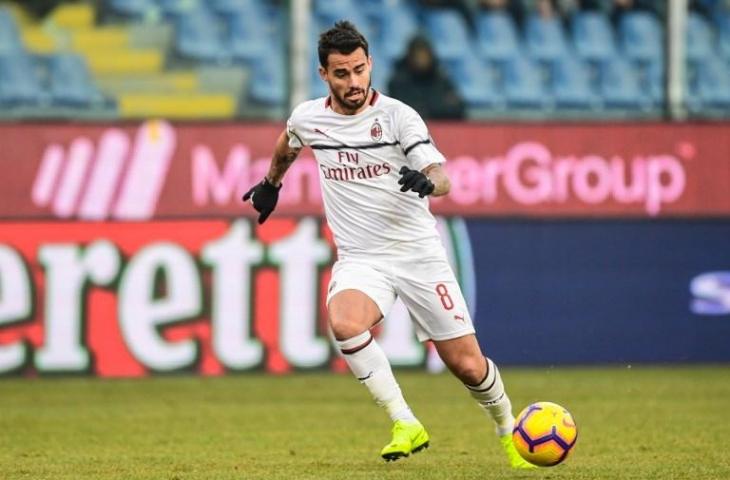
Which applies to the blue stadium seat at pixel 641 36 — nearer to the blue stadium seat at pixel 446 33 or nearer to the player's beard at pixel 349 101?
the blue stadium seat at pixel 446 33

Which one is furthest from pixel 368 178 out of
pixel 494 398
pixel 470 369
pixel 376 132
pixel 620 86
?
pixel 620 86

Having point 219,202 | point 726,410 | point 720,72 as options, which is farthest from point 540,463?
point 720,72

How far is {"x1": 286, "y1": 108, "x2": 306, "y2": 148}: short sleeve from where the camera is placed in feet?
25.7

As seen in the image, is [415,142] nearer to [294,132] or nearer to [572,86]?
[294,132]

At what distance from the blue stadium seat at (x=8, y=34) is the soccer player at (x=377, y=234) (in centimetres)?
814

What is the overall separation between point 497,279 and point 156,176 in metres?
3.44

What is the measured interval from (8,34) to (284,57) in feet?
8.66

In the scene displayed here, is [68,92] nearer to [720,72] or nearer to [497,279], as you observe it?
[497,279]

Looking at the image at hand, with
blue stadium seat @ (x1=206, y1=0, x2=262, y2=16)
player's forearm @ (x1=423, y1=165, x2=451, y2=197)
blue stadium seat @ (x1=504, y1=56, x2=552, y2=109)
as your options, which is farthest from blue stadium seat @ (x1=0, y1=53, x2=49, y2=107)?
player's forearm @ (x1=423, y1=165, x2=451, y2=197)

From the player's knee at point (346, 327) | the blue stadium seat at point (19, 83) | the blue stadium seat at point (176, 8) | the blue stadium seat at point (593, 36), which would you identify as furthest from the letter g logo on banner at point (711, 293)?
the player's knee at point (346, 327)

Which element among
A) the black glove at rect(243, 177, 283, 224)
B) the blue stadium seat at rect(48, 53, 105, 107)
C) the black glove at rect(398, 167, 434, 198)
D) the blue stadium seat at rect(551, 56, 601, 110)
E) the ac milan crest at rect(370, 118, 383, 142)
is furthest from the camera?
the blue stadium seat at rect(551, 56, 601, 110)

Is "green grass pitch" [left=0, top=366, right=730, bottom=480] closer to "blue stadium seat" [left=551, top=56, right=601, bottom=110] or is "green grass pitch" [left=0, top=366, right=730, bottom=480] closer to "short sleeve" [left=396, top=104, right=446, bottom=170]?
"short sleeve" [left=396, top=104, right=446, bottom=170]

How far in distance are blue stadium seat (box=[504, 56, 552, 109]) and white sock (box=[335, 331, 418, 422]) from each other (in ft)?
29.8

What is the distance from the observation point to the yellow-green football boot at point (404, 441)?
7223 mm
